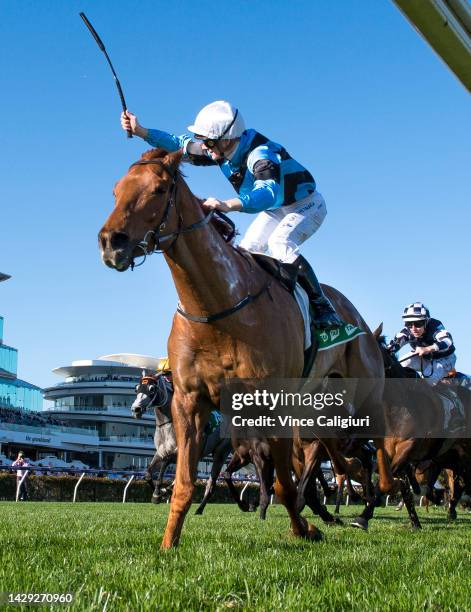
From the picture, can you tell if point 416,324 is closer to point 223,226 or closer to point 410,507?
point 410,507

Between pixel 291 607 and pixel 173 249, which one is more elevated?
pixel 173 249

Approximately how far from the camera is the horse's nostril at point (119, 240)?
4.20m

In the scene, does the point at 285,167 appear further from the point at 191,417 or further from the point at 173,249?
the point at 191,417

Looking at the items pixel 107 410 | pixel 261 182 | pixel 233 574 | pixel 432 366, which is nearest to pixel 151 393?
pixel 432 366

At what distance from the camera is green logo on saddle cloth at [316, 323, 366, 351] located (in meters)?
6.16

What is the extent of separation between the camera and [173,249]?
4.91m

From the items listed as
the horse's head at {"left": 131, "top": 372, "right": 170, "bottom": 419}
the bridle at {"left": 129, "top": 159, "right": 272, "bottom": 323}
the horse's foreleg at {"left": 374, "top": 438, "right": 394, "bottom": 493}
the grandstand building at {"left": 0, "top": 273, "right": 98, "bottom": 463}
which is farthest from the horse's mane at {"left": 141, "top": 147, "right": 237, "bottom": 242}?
the grandstand building at {"left": 0, "top": 273, "right": 98, "bottom": 463}

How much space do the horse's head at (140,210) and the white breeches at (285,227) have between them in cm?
145

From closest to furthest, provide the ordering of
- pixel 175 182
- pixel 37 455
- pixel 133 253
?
pixel 133 253
pixel 175 182
pixel 37 455

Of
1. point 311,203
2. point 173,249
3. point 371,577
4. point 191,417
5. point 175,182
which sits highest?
point 311,203

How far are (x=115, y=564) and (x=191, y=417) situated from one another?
1.47m

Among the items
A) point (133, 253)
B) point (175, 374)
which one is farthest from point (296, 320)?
point (133, 253)

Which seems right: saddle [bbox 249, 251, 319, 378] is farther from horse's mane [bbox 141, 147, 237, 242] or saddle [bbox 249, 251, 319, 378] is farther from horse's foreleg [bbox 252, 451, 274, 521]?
horse's foreleg [bbox 252, 451, 274, 521]

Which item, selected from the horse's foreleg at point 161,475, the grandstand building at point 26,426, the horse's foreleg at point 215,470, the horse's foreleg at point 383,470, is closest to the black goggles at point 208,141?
the horse's foreleg at point 383,470
